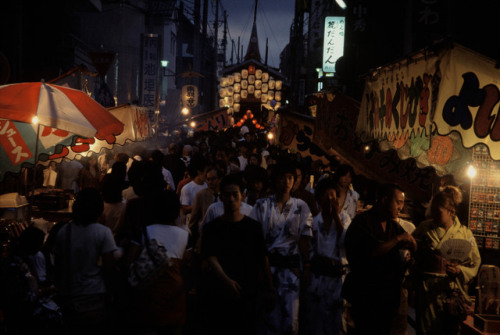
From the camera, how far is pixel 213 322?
184 inches

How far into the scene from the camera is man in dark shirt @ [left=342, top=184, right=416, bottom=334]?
16.2 ft

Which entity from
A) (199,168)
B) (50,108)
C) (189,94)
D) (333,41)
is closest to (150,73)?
(189,94)

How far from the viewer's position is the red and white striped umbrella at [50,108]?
541 centimetres

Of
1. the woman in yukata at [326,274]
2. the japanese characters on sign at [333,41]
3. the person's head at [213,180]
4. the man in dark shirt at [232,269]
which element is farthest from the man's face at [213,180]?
the japanese characters on sign at [333,41]

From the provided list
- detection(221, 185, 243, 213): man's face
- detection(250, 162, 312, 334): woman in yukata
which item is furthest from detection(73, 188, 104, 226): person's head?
detection(250, 162, 312, 334): woman in yukata

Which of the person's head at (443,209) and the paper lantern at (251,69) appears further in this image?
the paper lantern at (251,69)

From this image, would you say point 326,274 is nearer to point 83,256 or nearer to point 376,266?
point 376,266

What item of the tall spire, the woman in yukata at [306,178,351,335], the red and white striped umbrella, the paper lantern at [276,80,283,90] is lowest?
the woman in yukata at [306,178,351,335]

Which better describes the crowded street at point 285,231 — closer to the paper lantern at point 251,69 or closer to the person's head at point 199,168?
the person's head at point 199,168

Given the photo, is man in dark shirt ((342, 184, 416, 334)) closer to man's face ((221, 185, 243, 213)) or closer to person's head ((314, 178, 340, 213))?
person's head ((314, 178, 340, 213))

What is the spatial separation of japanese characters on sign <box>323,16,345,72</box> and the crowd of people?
1940 cm

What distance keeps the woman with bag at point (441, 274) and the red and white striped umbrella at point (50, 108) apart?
13.3ft

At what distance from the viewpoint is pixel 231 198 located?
15.7 ft

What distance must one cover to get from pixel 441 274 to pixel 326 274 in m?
1.29
